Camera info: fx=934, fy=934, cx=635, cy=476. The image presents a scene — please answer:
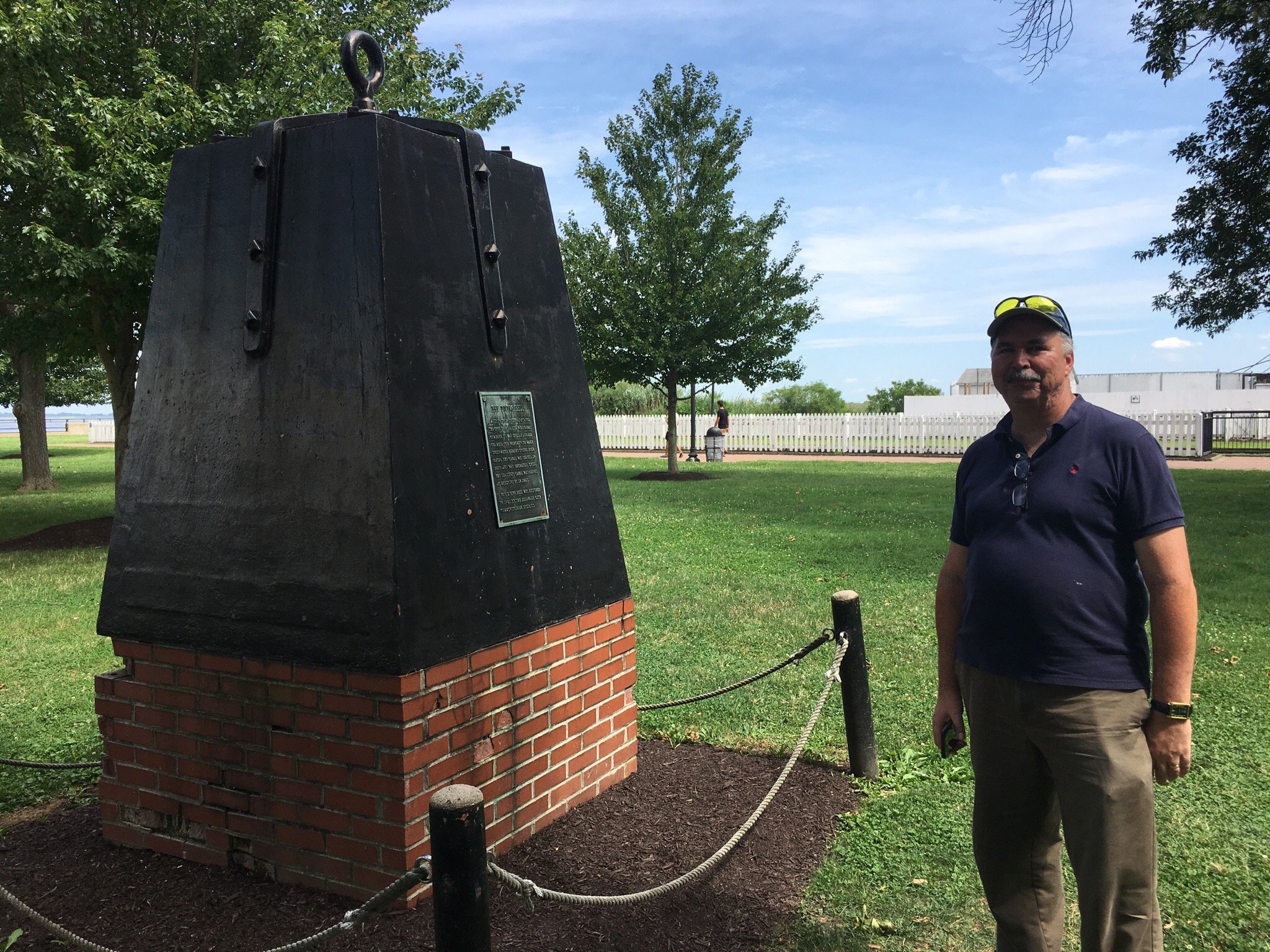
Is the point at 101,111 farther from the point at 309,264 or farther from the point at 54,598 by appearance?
the point at 309,264

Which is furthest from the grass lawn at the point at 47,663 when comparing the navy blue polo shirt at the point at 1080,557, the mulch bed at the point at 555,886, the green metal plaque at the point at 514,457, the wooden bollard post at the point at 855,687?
the navy blue polo shirt at the point at 1080,557

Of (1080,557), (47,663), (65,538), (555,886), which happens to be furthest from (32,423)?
(1080,557)

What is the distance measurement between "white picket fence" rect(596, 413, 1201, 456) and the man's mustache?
90.3 feet

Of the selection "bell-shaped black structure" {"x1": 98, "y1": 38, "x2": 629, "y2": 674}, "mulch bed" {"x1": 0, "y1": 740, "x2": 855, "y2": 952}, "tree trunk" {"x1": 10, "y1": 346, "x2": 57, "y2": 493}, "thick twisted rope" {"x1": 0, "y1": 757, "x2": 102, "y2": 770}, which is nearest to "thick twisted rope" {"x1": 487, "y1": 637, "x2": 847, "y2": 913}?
"mulch bed" {"x1": 0, "y1": 740, "x2": 855, "y2": 952}

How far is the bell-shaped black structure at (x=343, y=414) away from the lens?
3094 mm

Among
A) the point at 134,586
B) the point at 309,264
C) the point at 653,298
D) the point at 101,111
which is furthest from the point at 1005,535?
the point at 653,298

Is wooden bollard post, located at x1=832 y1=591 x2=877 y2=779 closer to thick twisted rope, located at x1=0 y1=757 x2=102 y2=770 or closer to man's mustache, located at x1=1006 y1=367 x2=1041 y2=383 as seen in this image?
man's mustache, located at x1=1006 y1=367 x2=1041 y2=383

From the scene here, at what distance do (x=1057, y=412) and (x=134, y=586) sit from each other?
10.6ft

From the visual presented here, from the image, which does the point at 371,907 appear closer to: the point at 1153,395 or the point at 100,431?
the point at 1153,395

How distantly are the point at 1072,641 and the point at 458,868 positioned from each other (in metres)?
1.61

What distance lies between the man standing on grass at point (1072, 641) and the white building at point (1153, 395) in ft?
109

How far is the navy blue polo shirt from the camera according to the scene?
236 centimetres

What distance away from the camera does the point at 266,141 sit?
3365 mm

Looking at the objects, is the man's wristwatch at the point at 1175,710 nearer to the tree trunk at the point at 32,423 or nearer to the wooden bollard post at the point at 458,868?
the wooden bollard post at the point at 458,868
